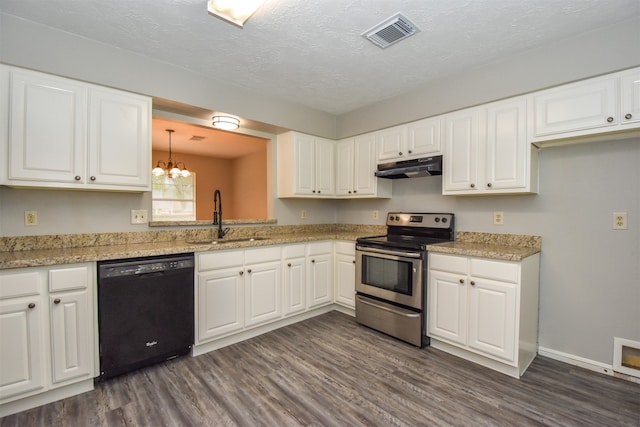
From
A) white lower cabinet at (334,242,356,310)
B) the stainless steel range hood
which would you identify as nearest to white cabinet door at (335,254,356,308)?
white lower cabinet at (334,242,356,310)

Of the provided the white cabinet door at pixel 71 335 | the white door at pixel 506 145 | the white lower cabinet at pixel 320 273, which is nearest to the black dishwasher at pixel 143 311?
the white cabinet door at pixel 71 335

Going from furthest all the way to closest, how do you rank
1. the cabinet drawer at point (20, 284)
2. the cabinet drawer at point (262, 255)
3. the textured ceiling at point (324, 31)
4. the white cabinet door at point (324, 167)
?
the white cabinet door at point (324, 167)
the cabinet drawer at point (262, 255)
the textured ceiling at point (324, 31)
the cabinet drawer at point (20, 284)

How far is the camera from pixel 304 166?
12.1 ft

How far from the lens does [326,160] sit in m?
3.93

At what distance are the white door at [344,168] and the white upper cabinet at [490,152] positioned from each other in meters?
1.23

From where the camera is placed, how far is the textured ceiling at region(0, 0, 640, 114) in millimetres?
1872

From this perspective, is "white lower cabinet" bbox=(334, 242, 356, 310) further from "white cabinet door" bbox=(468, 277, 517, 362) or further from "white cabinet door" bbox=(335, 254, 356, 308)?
"white cabinet door" bbox=(468, 277, 517, 362)

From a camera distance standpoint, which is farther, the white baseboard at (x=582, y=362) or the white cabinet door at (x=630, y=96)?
the white baseboard at (x=582, y=362)

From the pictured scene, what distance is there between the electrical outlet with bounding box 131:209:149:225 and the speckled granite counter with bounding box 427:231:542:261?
2.56m

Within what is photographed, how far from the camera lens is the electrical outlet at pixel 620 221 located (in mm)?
2215

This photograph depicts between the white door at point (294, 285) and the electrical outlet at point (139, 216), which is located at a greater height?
the electrical outlet at point (139, 216)

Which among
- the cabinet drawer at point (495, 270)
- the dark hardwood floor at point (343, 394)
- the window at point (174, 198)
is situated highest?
the window at point (174, 198)

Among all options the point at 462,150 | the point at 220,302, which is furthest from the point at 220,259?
the point at 462,150

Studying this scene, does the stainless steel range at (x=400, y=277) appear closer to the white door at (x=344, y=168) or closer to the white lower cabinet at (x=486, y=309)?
the white lower cabinet at (x=486, y=309)
